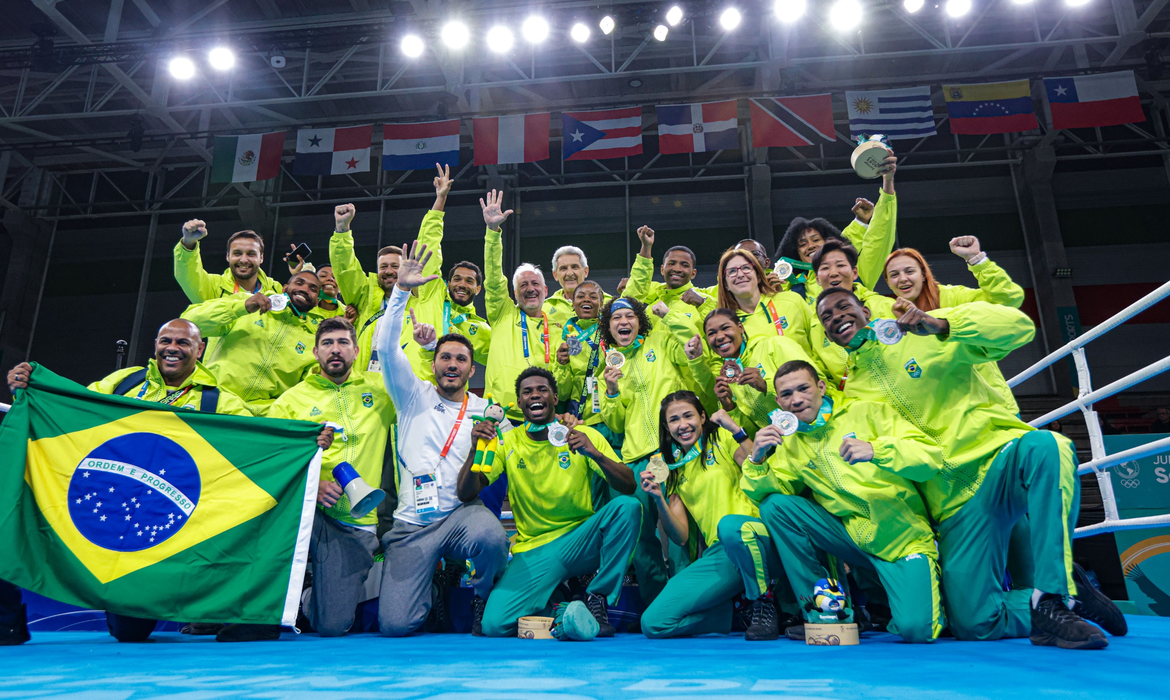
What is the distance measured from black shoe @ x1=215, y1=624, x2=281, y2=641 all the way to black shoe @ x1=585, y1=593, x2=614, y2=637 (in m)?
1.71

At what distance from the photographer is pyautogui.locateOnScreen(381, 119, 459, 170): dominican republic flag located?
1173cm

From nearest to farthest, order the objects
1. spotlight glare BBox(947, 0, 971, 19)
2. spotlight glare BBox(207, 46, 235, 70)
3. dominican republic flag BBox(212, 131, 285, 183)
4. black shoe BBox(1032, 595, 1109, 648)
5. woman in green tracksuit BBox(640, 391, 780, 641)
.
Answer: black shoe BBox(1032, 595, 1109, 648) < woman in green tracksuit BBox(640, 391, 780, 641) < spotlight glare BBox(947, 0, 971, 19) < spotlight glare BBox(207, 46, 235, 70) < dominican republic flag BBox(212, 131, 285, 183)

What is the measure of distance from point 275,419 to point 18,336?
15082 mm

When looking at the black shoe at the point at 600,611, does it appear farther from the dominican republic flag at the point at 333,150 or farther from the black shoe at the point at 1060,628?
the dominican republic flag at the point at 333,150

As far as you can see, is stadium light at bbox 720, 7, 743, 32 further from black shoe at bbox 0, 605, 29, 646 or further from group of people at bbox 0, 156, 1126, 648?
black shoe at bbox 0, 605, 29, 646

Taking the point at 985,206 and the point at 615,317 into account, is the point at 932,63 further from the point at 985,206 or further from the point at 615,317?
the point at 615,317

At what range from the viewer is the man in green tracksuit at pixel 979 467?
2852 mm

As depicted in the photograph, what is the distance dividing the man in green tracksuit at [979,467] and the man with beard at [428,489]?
2323mm

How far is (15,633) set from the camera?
3.35m

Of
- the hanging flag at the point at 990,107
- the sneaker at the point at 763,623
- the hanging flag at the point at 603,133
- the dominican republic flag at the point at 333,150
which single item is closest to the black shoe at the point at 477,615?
the sneaker at the point at 763,623

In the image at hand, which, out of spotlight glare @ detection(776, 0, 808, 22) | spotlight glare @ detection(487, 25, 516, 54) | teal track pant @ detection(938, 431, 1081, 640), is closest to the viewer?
teal track pant @ detection(938, 431, 1081, 640)

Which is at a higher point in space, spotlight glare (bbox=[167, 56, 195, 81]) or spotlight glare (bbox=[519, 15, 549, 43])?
spotlight glare (bbox=[519, 15, 549, 43])

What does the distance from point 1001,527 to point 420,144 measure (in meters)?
10.9

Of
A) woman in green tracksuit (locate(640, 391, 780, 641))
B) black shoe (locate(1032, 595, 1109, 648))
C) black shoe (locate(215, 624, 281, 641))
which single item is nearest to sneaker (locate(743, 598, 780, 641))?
woman in green tracksuit (locate(640, 391, 780, 641))
